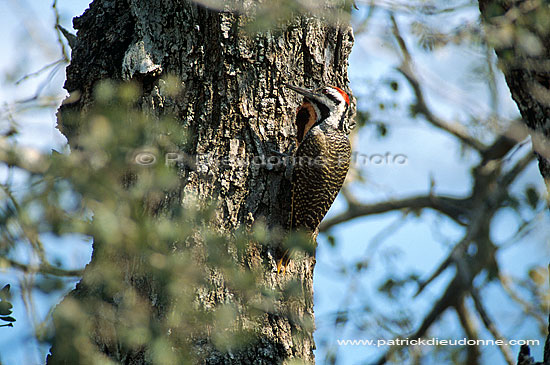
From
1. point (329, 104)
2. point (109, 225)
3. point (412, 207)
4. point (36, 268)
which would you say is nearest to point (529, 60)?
point (329, 104)

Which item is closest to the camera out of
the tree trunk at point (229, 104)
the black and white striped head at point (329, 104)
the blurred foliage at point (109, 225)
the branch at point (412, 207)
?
the blurred foliage at point (109, 225)

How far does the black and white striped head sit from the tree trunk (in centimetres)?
8

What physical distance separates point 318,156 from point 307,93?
42 centimetres

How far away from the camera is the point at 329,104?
10.9 feet

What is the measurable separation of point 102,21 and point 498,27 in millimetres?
2341

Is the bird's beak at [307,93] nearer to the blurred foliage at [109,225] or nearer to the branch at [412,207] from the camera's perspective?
the blurred foliage at [109,225]

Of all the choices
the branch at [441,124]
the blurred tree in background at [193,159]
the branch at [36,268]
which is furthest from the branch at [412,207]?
the branch at [36,268]

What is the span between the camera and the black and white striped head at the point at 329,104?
124 inches

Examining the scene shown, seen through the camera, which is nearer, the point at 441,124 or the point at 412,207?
the point at 412,207

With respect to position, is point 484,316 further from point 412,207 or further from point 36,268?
point 36,268

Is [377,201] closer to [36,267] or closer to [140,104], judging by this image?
[140,104]

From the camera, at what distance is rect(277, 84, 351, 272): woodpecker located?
117 inches

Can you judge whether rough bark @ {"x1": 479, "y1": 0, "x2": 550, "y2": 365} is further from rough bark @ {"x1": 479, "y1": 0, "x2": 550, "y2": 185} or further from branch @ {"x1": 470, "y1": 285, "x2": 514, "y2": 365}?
branch @ {"x1": 470, "y1": 285, "x2": 514, "y2": 365}

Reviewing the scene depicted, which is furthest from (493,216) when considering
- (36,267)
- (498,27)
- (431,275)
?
(36,267)
